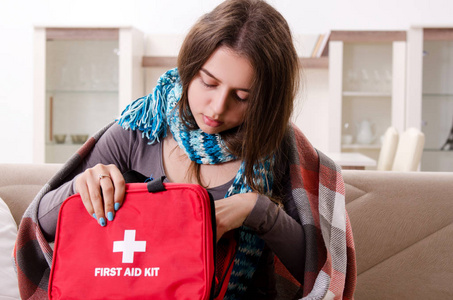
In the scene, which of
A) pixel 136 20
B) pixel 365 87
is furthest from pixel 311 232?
pixel 136 20

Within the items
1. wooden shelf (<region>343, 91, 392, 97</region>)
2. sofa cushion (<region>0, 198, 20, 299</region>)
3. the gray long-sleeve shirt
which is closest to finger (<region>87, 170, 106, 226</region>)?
the gray long-sleeve shirt

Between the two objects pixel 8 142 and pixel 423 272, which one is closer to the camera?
pixel 423 272

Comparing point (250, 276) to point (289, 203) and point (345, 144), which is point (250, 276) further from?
point (345, 144)

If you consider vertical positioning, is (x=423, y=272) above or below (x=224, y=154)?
below

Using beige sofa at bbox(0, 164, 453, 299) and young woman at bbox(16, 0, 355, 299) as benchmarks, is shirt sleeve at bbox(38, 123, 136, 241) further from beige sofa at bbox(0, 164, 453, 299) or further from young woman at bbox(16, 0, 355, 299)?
beige sofa at bbox(0, 164, 453, 299)

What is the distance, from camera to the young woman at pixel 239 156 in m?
0.93

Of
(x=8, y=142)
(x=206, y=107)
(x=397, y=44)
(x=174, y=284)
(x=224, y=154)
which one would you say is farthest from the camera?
(x=8, y=142)

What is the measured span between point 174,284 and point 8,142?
361 cm

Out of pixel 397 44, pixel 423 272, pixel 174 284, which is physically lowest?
pixel 423 272

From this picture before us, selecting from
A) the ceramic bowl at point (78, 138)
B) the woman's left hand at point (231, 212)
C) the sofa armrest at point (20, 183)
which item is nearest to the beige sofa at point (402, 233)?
the woman's left hand at point (231, 212)

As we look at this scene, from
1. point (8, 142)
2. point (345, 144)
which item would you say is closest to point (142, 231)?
point (345, 144)

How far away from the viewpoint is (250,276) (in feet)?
3.47

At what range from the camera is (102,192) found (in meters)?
0.82

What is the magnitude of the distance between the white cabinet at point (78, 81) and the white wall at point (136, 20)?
35 cm
